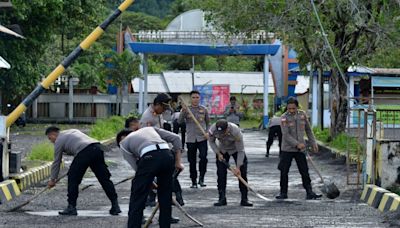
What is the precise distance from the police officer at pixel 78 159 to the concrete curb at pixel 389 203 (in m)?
3.93

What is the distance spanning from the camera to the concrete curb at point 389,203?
14430 mm

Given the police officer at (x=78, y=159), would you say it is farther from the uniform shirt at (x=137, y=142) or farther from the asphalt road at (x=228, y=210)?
the uniform shirt at (x=137, y=142)

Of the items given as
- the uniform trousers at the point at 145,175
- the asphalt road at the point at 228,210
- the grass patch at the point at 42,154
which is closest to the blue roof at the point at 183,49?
the grass patch at the point at 42,154

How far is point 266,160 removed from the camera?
27.6 metres

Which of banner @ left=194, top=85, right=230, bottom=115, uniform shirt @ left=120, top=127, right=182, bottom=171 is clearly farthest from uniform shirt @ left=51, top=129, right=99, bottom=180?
banner @ left=194, top=85, right=230, bottom=115

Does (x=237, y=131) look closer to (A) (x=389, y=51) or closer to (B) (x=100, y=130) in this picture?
(A) (x=389, y=51)

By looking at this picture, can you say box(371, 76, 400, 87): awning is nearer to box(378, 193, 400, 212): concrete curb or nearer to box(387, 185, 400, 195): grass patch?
box(387, 185, 400, 195): grass patch

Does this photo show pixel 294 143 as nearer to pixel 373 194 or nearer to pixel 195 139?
pixel 373 194

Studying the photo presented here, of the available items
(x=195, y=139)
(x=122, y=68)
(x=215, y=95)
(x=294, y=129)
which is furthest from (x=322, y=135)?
(x=122, y=68)

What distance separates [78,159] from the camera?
14227 millimetres

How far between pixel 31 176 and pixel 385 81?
66.9 feet

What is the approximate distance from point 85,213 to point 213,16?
18013 millimetres

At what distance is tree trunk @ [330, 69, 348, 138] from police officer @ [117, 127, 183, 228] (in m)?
19.5

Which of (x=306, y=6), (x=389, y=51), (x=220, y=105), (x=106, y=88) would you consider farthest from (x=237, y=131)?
(x=106, y=88)
